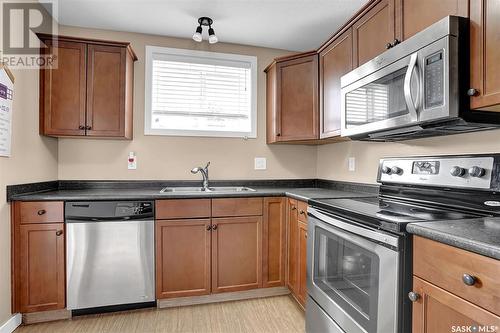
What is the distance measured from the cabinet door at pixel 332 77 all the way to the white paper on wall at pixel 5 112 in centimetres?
228

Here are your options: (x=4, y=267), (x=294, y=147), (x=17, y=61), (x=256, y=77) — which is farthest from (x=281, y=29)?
(x=4, y=267)

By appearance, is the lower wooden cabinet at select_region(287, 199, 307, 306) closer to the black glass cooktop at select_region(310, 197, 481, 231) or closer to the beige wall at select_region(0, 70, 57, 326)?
the black glass cooktop at select_region(310, 197, 481, 231)

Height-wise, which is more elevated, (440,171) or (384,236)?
(440,171)

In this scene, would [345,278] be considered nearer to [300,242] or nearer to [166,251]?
[300,242]

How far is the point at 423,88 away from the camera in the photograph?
134 cm

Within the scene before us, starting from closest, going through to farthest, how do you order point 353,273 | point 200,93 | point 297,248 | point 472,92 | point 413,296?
point 413,296
point 472,92
point 353,273
point 297,248
point 200,93

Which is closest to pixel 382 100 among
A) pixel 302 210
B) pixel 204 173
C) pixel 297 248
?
pixel 302 210

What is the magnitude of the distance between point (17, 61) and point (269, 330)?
262 centimetres

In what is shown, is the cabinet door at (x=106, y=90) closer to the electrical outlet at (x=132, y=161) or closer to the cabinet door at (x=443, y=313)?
the electrical outlet at (x=132, y=161)

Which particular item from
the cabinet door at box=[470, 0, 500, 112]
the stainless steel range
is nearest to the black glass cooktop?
the stainless steel range

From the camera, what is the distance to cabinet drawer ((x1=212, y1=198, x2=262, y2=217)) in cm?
231

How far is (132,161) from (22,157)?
0.83m

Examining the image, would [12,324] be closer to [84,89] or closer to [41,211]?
[41,211]

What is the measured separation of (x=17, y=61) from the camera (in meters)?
2.02
